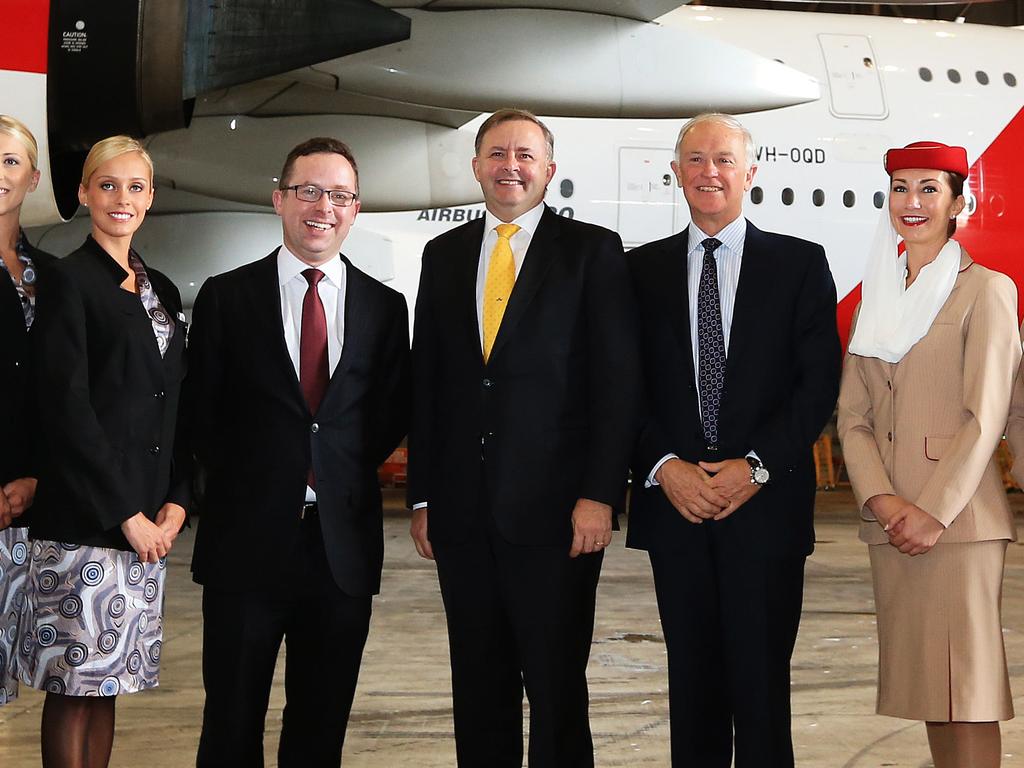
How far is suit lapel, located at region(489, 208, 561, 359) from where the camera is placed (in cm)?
326

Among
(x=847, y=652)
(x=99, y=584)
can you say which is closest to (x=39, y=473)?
(x=99, y=584)

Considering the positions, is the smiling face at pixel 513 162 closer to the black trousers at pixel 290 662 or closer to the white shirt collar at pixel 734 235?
the white shirt collar at pixel 734 235

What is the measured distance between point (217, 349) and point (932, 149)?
83.7 inches

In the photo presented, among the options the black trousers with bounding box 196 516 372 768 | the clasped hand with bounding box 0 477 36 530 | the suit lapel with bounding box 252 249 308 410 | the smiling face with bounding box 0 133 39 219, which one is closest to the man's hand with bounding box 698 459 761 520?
the black trousers with bounding box 196 516 372 768

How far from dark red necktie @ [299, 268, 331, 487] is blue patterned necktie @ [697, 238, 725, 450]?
1.10 meters

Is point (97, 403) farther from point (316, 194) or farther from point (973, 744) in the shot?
point (973, 744)

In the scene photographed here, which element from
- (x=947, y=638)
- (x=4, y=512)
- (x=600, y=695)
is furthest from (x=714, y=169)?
(x=600, y=695)

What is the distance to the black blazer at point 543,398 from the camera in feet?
10.6

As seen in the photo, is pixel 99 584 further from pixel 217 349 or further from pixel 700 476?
pixel 700 476

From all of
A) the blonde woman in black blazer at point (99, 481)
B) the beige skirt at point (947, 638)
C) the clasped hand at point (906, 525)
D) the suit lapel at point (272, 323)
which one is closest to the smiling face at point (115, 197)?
the blonde woman in black blazer at point (99, 481)

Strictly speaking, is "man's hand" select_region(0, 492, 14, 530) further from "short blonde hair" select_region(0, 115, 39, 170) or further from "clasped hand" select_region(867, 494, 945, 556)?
"clasped hand" select_region(867, 494, 945, 556)

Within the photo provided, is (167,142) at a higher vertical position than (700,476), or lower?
higher

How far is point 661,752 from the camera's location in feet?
13.8

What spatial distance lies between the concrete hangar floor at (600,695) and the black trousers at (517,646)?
0.83 m
